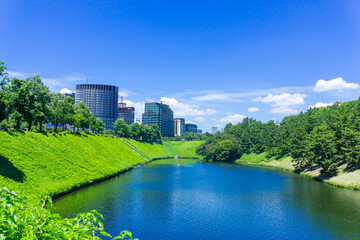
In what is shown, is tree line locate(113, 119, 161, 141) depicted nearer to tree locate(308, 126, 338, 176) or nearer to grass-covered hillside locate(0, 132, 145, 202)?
grass-covered hillside locate(0, 132, 145, 202)

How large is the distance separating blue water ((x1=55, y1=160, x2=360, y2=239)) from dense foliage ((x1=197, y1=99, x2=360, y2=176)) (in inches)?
677

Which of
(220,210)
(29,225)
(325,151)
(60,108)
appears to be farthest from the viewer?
(60,108)

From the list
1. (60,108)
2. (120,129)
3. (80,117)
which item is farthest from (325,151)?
(120,129)

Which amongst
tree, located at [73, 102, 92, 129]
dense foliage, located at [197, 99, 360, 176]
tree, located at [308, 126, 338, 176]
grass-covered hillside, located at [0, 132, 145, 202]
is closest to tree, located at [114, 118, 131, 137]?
tree, located at [73, 102, 92, 129]

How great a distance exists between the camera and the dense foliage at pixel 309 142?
73.3 m

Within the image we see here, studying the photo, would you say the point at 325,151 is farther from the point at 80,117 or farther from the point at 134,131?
the point at 134,131

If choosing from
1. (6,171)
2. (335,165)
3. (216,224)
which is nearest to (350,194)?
(335,165)

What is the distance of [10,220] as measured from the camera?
6.23 m

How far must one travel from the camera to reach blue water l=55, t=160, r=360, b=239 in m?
33.6

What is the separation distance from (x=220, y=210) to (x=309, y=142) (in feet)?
204

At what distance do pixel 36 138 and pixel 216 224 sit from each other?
4922 cm

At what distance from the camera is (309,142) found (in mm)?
88750

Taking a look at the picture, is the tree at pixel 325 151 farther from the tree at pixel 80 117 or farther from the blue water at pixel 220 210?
the tree at pixel 80 117

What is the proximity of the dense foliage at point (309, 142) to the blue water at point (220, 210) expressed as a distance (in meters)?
17.2
